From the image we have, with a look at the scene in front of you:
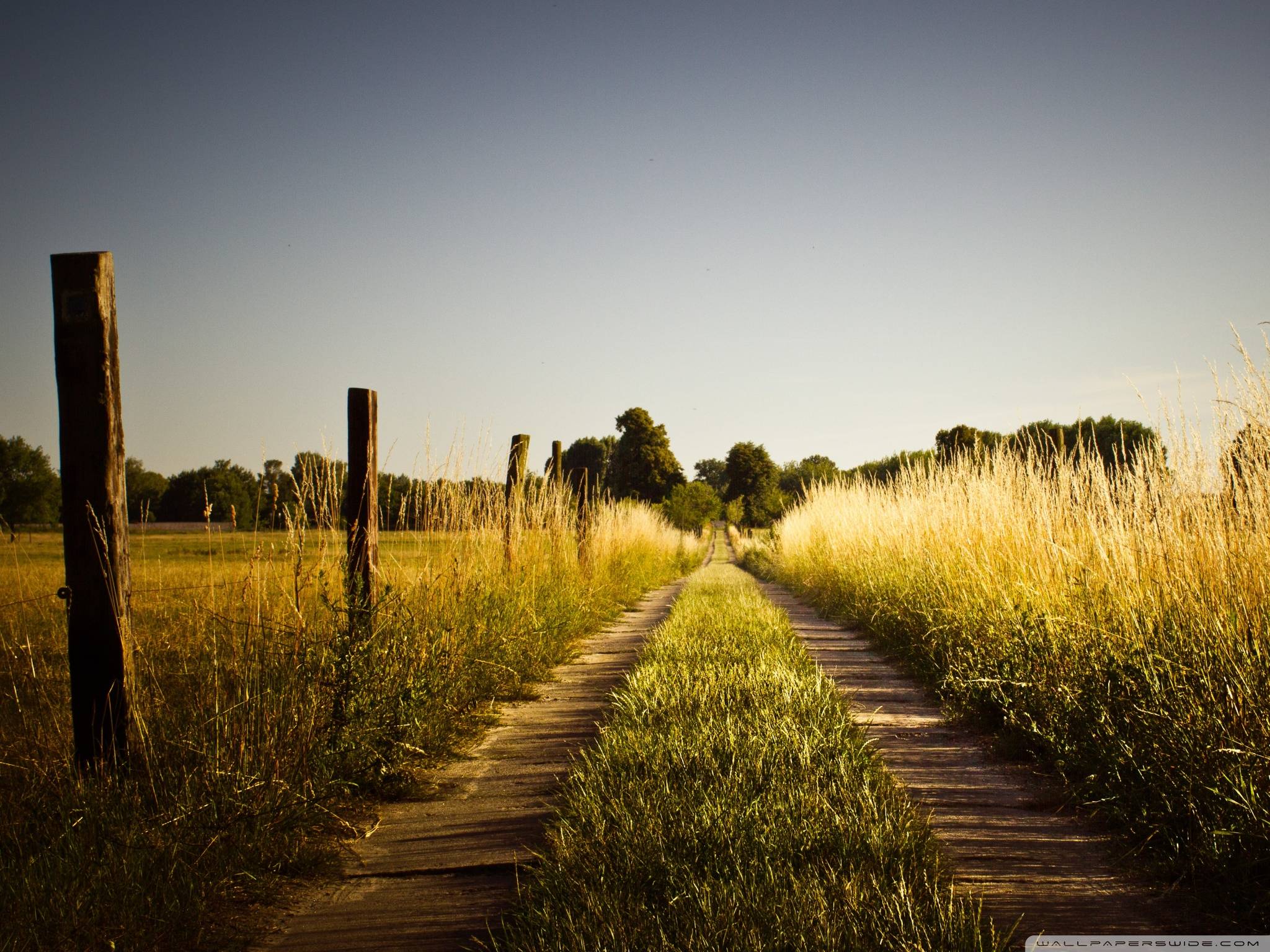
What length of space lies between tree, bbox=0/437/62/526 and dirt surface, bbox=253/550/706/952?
25723 mm

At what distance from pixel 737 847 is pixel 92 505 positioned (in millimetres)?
2510

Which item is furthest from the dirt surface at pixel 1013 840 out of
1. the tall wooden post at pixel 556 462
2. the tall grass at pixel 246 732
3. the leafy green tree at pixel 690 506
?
the leafy green tree at pixel 690 506

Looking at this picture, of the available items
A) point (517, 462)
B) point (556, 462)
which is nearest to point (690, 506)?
point (556, 462)

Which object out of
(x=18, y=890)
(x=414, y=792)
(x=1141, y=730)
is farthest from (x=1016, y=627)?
(x=18, y=890)

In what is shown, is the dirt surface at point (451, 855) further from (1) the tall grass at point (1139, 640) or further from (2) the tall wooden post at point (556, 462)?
(2) the tall wooden post at point (556, 462)

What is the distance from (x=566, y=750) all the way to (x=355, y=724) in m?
1.00

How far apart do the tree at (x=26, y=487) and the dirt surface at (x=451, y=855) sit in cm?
2572

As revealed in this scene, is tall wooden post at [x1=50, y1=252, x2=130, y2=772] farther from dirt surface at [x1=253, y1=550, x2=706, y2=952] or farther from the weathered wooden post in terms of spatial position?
the weathered wooden post

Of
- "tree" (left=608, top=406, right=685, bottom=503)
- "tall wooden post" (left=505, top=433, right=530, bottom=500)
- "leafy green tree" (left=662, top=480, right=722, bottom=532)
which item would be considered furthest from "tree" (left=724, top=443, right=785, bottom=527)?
"tall wooden post" (left=505, top=433, right=530, bottom=500)

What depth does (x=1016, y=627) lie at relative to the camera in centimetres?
388

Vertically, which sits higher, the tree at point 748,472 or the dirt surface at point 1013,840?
the tree at point 748,472

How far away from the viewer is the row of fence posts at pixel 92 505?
8.11 feet

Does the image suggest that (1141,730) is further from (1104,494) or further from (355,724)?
(355,724)

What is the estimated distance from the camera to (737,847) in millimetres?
2006
